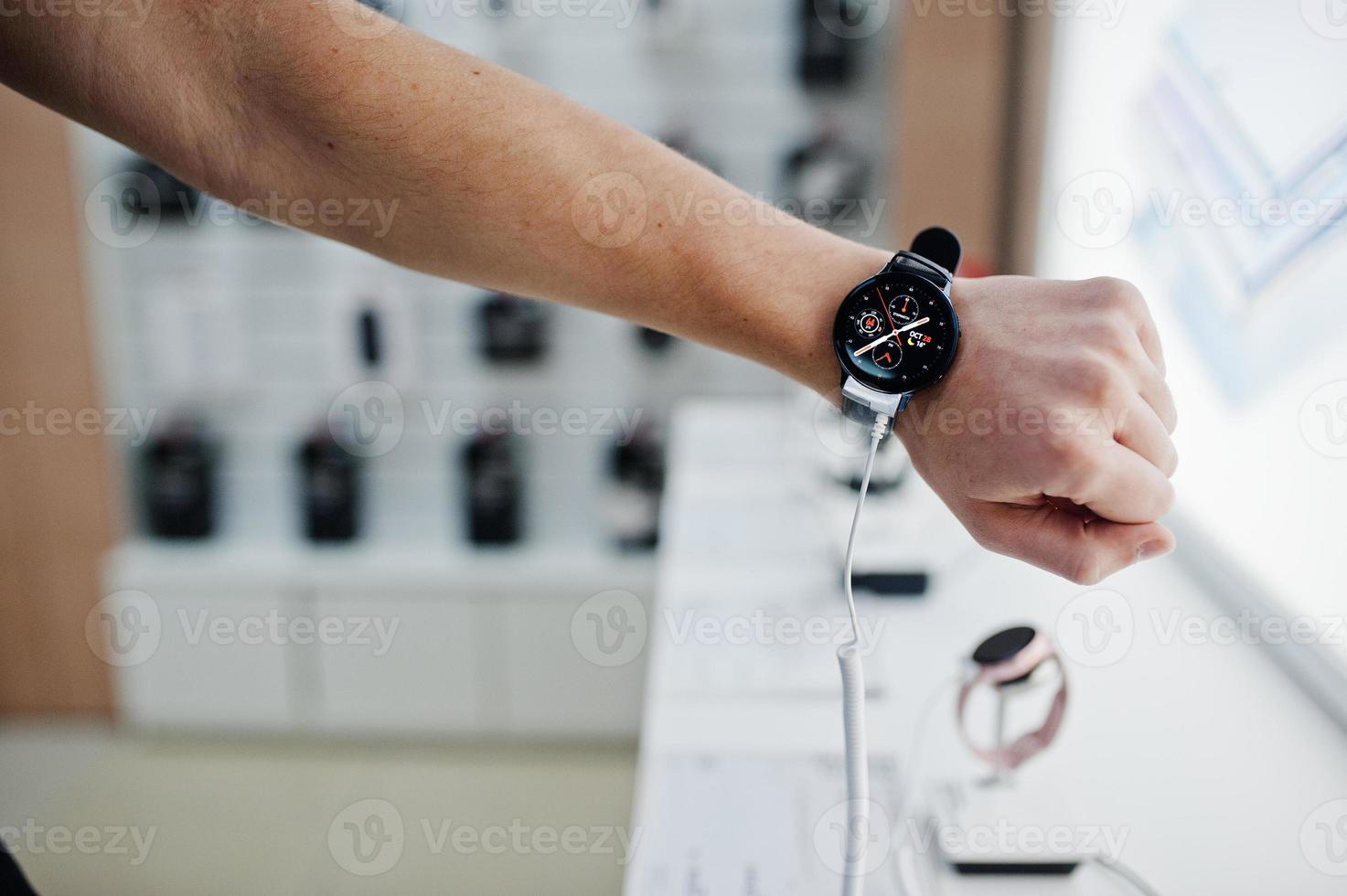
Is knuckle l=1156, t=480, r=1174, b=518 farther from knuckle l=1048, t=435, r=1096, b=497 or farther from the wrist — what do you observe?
the wrist

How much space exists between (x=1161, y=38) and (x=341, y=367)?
198 centimetres

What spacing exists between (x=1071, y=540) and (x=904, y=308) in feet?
0.66

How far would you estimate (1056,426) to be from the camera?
0.63m

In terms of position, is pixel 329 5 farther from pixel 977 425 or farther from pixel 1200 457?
pixel 1200 457

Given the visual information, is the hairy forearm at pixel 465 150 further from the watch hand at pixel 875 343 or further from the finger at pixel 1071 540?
the finger at pixel 1071 540

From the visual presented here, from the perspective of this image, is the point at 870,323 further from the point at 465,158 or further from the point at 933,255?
the point at 465,158

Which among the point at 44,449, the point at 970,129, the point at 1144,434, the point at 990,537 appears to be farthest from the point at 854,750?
the point at 44,449

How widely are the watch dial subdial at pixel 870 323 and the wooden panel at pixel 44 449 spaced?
93.7 inches

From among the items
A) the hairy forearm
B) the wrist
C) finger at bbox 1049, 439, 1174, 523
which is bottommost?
finger at bbox 1049, 439, 1174, 523

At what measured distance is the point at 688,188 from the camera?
2.55 feet

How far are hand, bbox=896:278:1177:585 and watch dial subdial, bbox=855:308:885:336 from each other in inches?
2.3

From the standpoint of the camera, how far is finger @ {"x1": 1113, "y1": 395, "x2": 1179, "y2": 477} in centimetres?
64

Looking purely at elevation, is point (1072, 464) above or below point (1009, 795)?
above

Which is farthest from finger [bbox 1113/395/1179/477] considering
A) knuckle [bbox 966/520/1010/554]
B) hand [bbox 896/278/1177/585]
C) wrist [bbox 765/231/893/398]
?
wrist [bbox 765/231/893/398]
